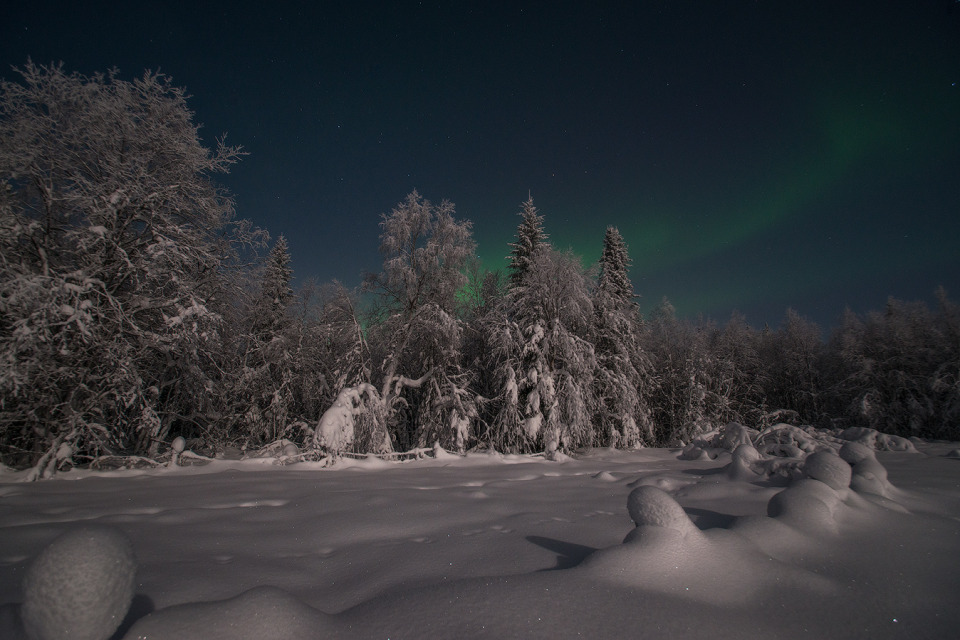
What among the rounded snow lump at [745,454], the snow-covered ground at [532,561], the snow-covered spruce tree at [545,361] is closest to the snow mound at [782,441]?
the rounded snow lump at [745,454]

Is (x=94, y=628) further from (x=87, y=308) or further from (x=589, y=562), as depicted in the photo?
(x=87, y=308)

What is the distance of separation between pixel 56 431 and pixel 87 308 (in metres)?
2.38

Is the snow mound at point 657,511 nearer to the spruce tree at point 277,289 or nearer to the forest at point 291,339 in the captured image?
the forest at point 291,339

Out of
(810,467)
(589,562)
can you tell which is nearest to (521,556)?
(589,562)

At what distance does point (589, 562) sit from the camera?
192 centimetres

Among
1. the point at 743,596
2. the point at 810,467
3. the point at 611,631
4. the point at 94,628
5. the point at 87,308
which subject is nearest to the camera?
the point at 94,628

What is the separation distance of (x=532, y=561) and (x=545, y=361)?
9.35 meters

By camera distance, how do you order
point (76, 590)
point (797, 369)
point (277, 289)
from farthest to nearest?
point (797, 369) < point (277, 289) < point (76, 590)

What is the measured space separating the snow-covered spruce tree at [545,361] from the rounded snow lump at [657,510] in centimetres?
830

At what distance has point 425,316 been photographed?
36.0ft

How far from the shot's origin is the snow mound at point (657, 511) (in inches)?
80.9

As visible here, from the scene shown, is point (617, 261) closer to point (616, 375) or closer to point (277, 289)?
point (616, 375)

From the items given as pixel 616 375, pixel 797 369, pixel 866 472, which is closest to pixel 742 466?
pixel 866 472

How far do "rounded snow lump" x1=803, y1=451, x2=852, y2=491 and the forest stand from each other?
6.70 m
